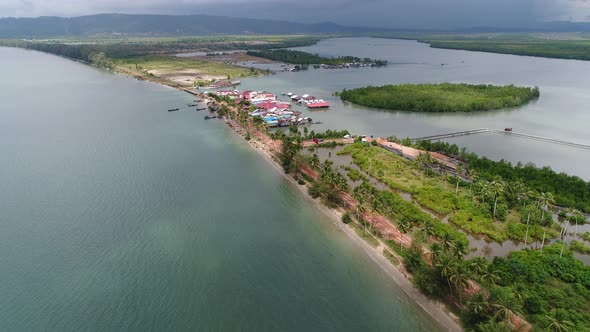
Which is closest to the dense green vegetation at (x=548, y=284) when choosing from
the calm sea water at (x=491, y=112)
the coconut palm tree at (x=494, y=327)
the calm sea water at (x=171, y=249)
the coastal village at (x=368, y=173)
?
Answer: the coastal village at (x=368, y=173)

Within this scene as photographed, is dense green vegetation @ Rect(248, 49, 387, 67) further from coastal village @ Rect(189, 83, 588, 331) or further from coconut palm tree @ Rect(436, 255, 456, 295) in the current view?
coconut palm tree @ Rect(436, 255, 456, 295)

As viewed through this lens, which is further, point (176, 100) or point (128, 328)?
point (176, 100)

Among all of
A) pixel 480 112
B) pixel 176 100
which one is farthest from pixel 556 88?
pixel 176 100

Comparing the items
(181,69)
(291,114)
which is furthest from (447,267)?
(181,69)

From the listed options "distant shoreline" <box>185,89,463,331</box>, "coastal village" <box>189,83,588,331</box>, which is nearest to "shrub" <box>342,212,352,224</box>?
"coastal village" <box>189,83,588,331</box>

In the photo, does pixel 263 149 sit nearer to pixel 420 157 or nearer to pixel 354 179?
pixel 354 179

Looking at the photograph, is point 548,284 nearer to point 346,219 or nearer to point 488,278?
point 488,278

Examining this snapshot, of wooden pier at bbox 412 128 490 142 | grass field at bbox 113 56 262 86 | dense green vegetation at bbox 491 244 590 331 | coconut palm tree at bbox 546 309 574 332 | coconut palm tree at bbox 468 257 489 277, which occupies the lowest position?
dense green vegetation at bbox 491 244 590 331
